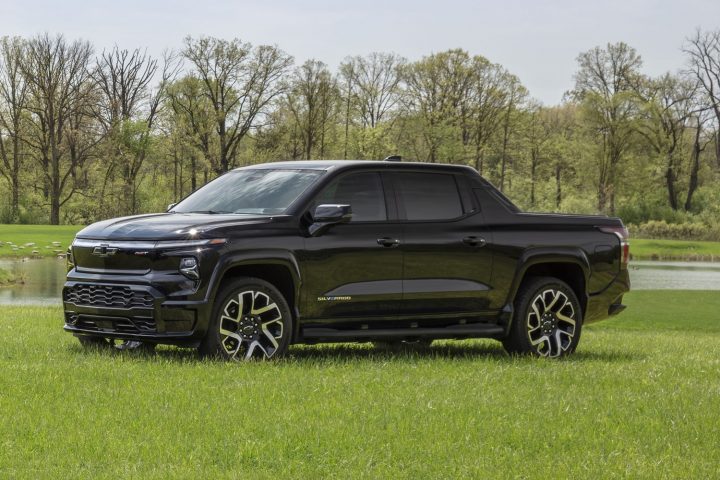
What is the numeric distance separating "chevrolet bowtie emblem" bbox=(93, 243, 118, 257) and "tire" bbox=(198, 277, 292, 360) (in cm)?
109

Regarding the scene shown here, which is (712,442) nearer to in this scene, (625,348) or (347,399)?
(347,399)

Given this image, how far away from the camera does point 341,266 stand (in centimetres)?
1066

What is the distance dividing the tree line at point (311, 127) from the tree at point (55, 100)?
0.13m

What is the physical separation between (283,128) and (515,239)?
224ft

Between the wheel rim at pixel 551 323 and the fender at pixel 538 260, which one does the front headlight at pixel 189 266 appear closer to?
the fender at pixel 538 260

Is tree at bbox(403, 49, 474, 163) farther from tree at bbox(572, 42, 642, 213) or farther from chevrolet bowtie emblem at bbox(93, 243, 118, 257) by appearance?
chevrolet bowtie emblem at bbox(93, 243, 118, 257)

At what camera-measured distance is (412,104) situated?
8131 centimetres

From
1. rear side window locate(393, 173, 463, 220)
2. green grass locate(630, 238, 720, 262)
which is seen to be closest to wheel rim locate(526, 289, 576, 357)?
rear side window locate(393, 173, 463, 220)

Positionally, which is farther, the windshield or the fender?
the fender

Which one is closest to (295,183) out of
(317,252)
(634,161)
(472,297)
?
(317,252)

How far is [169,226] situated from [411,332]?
106 inches

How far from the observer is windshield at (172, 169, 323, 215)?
35.8 ft

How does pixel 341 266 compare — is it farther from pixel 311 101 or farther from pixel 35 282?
pixel 311 101

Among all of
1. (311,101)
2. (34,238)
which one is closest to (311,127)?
(311,101)
